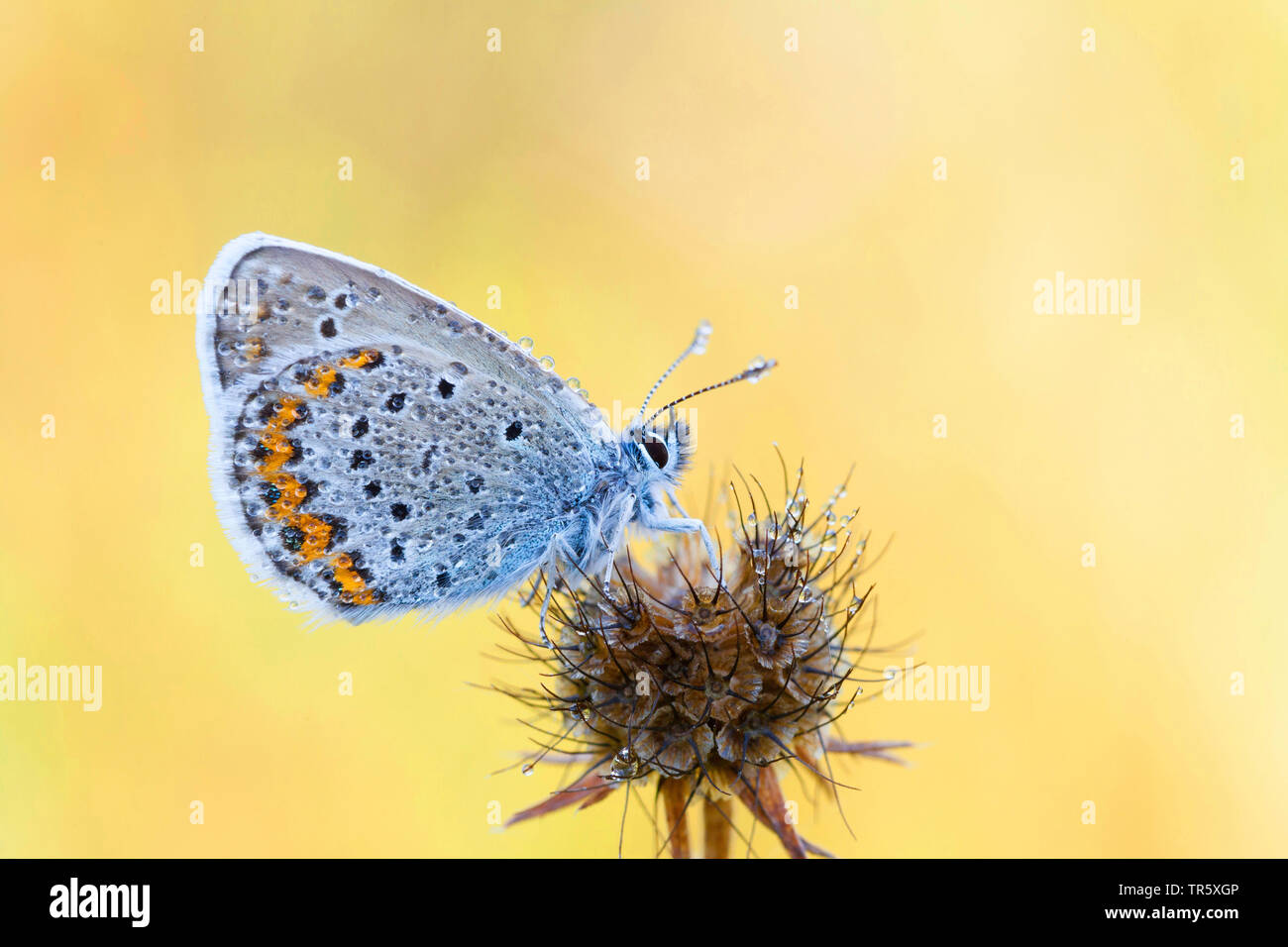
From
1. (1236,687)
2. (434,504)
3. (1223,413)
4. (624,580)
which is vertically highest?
(1223,413)

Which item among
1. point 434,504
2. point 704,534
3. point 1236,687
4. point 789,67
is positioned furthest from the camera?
point 789,67

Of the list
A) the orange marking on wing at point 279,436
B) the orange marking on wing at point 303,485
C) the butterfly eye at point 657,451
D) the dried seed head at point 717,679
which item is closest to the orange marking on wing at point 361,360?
the orange marking on wing at point 303,485

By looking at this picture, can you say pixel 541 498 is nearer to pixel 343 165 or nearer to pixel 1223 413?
pixel 343 165

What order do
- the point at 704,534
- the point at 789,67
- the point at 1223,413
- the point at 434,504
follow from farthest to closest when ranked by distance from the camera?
the point at 789,67, the point at 1223,413, the point at 434,504, the point at 704,534

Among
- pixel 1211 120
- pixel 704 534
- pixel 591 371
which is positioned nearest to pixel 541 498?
pixel 704 534

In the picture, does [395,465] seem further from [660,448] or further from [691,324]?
[691,324]
